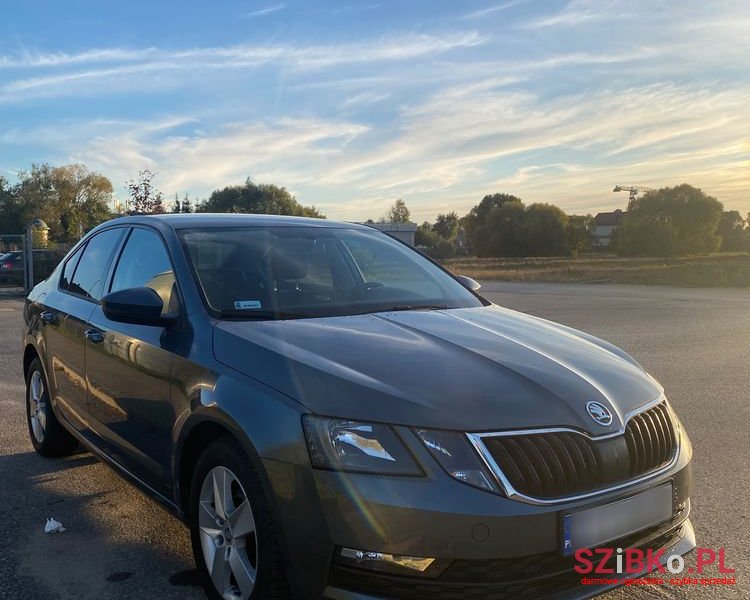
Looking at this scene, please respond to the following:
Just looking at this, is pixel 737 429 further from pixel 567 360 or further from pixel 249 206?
pixel 249 206

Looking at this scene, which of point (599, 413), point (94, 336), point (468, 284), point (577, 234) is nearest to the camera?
point (599, 413)

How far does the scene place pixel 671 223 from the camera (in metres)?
81.4

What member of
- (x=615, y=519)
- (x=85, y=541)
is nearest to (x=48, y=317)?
(x=85, y=541)

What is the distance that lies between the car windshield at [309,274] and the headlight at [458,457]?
117cm

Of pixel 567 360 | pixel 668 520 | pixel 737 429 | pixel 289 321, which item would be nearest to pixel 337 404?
pixel 289 321

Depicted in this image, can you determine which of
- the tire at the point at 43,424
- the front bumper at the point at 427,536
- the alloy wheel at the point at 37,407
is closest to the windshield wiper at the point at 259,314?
the front bumper at the point at 427,536

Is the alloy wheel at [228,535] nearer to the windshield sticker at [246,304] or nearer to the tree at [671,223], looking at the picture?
the windshield sticker at [246,304]

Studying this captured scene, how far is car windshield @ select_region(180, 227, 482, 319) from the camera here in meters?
3.33

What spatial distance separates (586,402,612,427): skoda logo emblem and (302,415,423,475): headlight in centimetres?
69

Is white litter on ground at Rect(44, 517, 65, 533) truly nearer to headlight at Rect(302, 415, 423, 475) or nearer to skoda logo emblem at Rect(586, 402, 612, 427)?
headlight at Rect(302, 415, 423, 475)

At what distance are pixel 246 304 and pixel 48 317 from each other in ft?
7.39

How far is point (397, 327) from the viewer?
10.1 feet

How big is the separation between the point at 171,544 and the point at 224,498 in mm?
1125

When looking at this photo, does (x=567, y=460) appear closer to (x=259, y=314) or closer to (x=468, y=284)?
(x=259, y=314)
